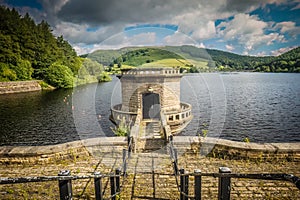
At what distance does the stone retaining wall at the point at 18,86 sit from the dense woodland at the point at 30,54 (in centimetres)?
254

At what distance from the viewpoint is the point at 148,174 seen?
5426 millimetres

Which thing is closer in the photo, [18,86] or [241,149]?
[241,149]

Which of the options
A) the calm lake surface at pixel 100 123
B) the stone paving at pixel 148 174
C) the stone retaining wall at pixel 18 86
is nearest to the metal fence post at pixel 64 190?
the stone paving at pixel 148 174

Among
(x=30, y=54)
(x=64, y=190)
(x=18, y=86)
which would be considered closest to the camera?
(x=64, y=190)

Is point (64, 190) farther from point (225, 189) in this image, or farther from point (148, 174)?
point (148, 174)

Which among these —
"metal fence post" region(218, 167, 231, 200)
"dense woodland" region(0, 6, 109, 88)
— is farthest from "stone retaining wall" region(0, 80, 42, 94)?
"metal fence post" region(218, 167, 231, 200)

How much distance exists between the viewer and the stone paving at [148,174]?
449 cm

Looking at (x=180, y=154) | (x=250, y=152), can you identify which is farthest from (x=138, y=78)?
(x=250, y=152)

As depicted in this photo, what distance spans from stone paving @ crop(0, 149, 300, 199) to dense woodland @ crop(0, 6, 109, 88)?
151ft

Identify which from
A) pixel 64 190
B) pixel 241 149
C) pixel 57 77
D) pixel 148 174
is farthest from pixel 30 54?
pixel 64 190

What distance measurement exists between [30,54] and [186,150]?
5689cm

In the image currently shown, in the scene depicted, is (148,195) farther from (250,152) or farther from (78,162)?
(250,152)

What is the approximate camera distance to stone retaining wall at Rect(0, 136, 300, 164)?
5.76 metres

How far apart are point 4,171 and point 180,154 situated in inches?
210
